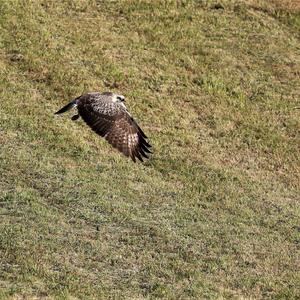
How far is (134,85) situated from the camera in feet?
107

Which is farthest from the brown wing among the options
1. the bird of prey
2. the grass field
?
the grass field

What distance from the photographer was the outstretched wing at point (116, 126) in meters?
20.0

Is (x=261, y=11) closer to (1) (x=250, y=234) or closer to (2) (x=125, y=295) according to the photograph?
(1) (x=250, y=234)

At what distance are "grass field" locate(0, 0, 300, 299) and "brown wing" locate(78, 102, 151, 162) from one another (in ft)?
8.11

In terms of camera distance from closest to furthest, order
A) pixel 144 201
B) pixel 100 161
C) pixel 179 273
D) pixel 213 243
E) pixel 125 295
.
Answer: pixel 125 295 < pixel 179 273 < pixel 213 243 < pixel 144 201 < pixel 100 161

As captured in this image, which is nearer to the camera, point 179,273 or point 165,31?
point 179,273

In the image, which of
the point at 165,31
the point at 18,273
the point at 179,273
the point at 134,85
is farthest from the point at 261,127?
the point at 18,273

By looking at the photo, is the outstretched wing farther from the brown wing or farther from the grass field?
the grass field

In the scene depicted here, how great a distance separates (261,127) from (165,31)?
654 centimetres

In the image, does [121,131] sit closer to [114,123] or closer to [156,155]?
[114,123]

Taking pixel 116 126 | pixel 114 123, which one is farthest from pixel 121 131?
pixel 114 123

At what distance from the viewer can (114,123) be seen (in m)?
20.3

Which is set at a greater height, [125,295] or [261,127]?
[125,295]

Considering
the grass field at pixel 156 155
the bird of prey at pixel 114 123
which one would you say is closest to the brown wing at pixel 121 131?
the bird of prey at pixel 114 123
